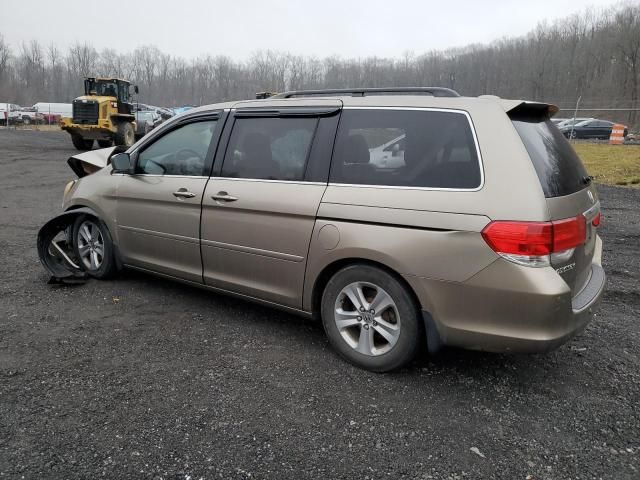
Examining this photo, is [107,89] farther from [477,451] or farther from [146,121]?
[477,451]

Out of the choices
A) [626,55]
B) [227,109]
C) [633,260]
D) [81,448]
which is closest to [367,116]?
[227,109]

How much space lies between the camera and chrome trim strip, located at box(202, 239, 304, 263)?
351cm

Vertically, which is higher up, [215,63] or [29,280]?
[215,63]

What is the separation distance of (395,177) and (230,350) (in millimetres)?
1679

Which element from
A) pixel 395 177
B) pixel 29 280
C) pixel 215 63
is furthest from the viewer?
pixel 215 63


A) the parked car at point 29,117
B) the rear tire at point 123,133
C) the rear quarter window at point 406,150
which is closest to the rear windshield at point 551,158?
the rear quarter window at point 406,150

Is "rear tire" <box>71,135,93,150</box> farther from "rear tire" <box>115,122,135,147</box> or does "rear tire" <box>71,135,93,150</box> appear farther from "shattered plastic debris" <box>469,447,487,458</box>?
"shattered plastic debris" <box>469,447,487,458</box>

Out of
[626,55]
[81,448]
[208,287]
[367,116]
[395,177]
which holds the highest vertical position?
[626,55]

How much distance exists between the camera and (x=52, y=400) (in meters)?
2.91

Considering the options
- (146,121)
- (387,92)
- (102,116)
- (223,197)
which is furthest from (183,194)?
(146,121)

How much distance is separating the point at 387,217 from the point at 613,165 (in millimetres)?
14569

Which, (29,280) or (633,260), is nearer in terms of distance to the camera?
(29,280)

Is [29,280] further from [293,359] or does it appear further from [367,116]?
[367,116]

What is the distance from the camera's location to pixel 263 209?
142 inches
